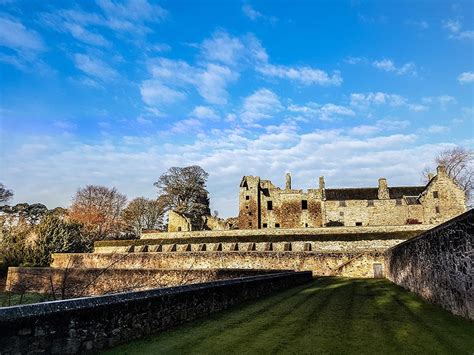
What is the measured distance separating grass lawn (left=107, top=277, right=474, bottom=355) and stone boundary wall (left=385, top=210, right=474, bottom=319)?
0.36m

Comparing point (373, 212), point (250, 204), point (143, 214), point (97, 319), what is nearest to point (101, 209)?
point (143, 214)

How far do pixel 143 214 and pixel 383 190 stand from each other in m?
38.4

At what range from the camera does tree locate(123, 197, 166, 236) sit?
63.1m

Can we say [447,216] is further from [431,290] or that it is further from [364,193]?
[431,290]

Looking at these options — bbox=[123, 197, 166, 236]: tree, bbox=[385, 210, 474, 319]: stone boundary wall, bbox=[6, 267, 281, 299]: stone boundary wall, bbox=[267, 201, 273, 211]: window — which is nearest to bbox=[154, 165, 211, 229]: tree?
Result: bbox=[123, 197, 166, 236]: tree

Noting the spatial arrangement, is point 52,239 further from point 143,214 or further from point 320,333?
point 320,333

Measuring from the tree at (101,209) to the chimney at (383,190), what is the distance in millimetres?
41623

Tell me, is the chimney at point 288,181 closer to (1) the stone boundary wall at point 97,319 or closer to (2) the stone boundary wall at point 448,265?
(2) the stone boundary wall at point 448,265

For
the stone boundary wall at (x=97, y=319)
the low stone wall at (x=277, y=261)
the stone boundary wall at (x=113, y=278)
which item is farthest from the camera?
the low stone wall at (x=277, y=261)

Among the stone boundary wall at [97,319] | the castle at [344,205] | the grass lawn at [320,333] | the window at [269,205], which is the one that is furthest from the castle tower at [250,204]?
the stone boundary wall at [97,319]

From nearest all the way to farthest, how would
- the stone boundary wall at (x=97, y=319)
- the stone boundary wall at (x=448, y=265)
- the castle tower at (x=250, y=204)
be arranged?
the stone boundary wall at (x=97, y=319) < the stone boundary wall at (x=448, y=265) < the castle tower at (x=250, y=204)

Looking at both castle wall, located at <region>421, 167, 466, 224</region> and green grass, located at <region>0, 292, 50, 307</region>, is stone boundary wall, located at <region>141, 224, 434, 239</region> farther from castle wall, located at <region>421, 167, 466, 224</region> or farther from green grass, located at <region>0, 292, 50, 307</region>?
green grass, located at <region>0, 292, 50, 307</region>

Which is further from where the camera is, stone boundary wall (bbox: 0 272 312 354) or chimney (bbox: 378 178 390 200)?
chimney (bbox: 378 178 390 200)

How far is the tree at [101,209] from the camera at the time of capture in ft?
195
